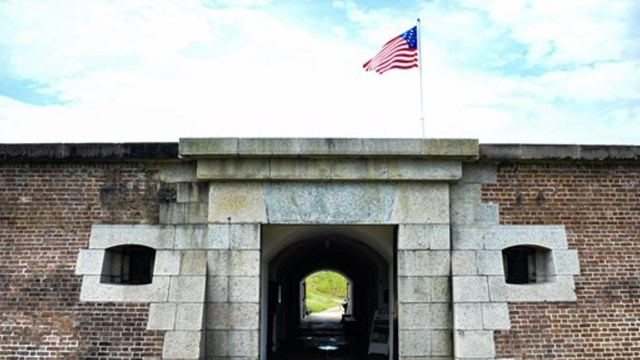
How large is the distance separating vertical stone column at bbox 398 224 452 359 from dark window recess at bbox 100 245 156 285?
159 inches

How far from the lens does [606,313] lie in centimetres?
948

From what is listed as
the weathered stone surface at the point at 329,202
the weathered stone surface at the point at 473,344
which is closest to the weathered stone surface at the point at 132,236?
the weathered stone surface at the point at 329,202

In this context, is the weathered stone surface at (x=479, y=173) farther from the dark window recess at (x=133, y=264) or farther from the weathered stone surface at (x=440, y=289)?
the dark window recess at (x=133, y=264)

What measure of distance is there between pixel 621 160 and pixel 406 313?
4.31 m

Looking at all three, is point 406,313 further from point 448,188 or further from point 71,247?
point 71,247

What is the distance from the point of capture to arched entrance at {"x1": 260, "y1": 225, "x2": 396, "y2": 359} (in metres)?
10.6

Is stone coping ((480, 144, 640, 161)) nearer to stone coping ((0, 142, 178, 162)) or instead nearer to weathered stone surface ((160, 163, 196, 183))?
weathered stone surface ((160, 163, 196, 183))

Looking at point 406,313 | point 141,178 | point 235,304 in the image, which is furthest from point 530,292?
point 141,178

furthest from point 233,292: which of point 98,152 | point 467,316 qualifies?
point 467,316

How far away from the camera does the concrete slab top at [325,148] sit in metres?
9.40

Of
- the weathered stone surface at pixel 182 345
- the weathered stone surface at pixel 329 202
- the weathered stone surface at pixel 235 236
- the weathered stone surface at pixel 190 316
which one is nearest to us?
the weathered stone surface at pixel 182 345

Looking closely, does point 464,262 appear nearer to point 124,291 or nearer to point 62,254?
point 124,291

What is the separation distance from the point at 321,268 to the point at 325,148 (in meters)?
15.4

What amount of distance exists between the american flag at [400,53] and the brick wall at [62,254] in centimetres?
436
